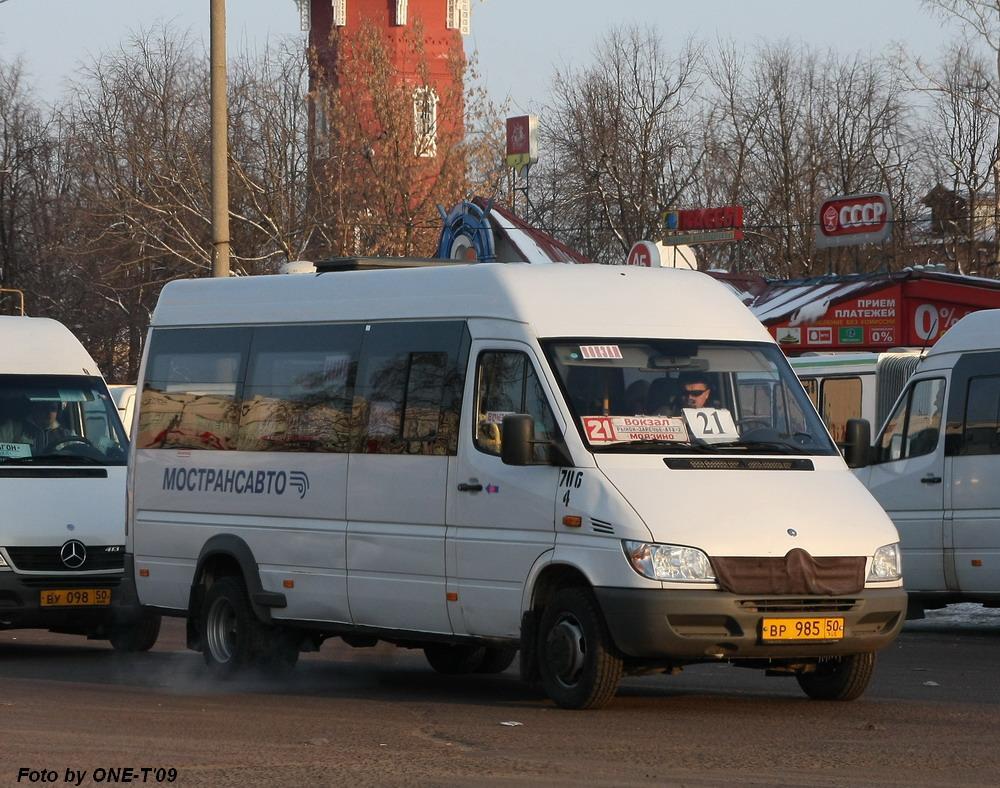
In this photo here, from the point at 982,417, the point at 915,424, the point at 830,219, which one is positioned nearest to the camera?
Result: the point at 982,417

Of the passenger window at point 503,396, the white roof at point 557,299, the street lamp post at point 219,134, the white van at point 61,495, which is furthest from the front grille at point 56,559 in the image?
the street lamp post at point 219,134

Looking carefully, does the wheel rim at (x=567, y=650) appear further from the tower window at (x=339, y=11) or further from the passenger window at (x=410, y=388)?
the tower window at (x=339, y=11)

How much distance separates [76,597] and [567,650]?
17.5ft

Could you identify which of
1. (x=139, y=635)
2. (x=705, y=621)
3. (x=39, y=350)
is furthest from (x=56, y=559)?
(x=705, y=621)

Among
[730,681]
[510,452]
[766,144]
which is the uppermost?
[766,144]

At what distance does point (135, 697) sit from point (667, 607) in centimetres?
352

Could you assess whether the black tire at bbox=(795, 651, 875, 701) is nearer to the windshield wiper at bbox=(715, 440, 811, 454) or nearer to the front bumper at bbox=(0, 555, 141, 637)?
the windshield wiper at bbox=(715, 440, 811, 454)

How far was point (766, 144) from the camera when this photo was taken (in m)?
65.1

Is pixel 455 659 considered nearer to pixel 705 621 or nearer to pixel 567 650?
pixel 567 650

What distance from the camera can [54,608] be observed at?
14.3m

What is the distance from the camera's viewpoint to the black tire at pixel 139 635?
49.2ft

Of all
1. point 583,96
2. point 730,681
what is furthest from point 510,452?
point 583,96

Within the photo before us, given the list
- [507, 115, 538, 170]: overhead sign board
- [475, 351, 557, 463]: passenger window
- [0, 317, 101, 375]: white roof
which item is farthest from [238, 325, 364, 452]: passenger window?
[507, 115, 538, 170]: overhead sign board

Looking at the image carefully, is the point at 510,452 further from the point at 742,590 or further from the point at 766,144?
the point at 766,144
